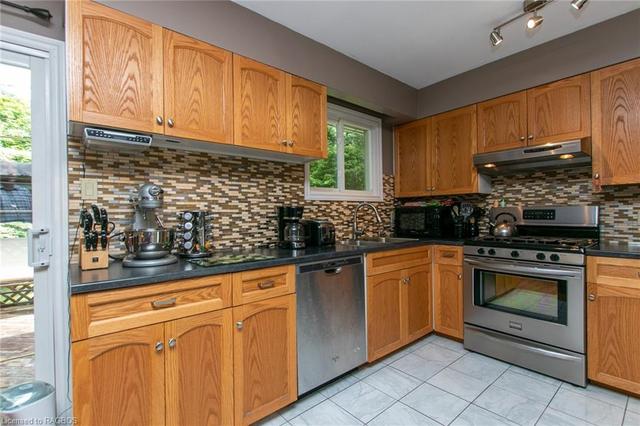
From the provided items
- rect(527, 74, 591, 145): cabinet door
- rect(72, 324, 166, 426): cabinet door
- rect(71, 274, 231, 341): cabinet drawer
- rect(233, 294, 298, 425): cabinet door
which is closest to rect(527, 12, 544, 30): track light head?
rect(527, 74, 591, 145): cabinet door

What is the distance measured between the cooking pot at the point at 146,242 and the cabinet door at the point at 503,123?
2.64 metres

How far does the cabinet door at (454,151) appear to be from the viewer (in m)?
2.77

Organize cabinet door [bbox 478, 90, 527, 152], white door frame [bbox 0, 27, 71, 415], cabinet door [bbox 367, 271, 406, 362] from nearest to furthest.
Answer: white door frame [bbox 0, 27, 71, 415] < cabinet door [bbox 367, 271, 406, 362] < cabinet door [bbox 478, 90, 527, 152]

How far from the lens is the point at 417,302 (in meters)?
2.60

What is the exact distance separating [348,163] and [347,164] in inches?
0.9

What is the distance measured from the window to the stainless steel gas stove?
1.17 m

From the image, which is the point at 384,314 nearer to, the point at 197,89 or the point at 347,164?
the point at 347,164

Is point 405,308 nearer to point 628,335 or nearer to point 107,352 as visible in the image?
point 628,335

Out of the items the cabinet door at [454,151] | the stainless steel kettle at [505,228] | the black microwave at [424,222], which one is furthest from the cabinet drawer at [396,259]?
the cabinet door at [454,151]

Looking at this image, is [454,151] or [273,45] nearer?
[273,45]

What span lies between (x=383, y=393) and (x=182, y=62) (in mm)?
2304

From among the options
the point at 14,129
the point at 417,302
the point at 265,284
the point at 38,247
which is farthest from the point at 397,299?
the point at 14,129

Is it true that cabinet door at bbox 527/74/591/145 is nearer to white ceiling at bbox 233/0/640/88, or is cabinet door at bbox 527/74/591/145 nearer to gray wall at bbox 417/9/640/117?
gray wall at bbox 417/9/640/117

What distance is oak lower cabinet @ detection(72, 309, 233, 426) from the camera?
115 centimetres
